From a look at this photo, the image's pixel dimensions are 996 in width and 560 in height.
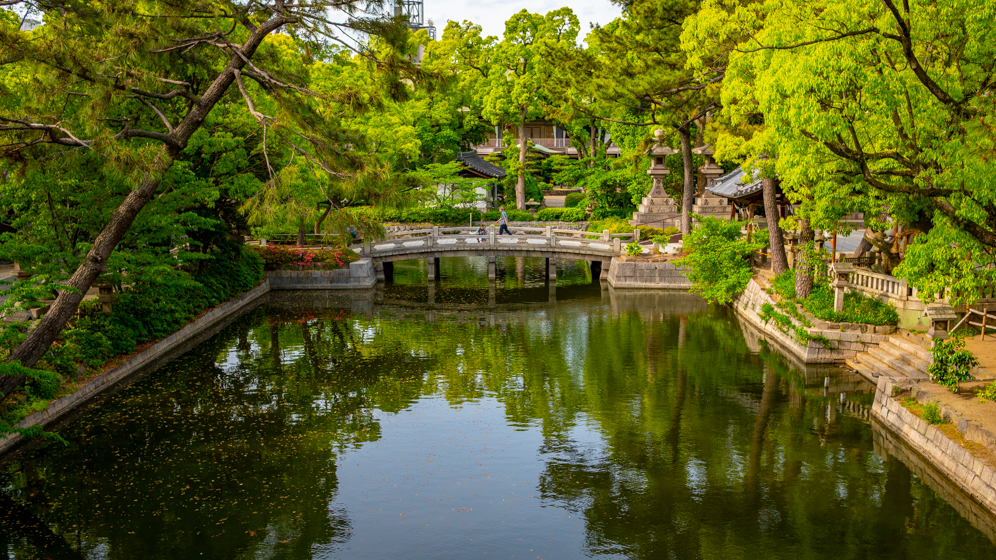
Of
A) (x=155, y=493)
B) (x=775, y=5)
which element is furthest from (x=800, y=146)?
(x=155, y=493)

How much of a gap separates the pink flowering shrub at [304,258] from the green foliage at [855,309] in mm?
18645

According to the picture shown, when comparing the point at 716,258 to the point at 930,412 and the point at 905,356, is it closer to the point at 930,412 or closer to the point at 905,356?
the point at 905,356

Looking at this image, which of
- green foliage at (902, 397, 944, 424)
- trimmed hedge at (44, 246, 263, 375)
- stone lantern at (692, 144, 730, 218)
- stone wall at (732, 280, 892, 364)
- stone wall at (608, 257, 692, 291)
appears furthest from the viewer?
stone lantern at (692, 144, 730, 218)

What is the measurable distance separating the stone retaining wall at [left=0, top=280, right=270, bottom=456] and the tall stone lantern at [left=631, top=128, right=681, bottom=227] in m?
20.0

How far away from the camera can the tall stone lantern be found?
4041 centimetres

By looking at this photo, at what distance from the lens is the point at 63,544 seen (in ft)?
37.7

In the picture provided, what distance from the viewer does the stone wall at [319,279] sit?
3284 centimetres

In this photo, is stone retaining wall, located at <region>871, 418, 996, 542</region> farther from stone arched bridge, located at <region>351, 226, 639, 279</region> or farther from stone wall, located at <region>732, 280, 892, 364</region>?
stone arched bridge, located at <region>351, 226, 639, 279</region>

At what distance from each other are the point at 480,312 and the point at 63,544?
18.5m

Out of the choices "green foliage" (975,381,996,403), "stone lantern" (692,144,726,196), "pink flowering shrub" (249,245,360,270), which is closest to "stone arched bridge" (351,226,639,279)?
"pink flowering shrub" (249,245,360,270)

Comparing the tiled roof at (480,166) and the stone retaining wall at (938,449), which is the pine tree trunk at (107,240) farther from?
the tiled roof at (480,166)

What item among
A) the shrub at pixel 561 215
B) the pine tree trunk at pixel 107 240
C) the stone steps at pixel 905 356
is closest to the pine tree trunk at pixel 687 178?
the shrub at pixel 561 215

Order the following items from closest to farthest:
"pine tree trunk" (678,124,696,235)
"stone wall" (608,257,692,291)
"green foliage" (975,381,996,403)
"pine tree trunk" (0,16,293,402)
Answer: "green foliage" (975,381,996,403) < "pine tree trunk" (0,16,293,402) < "stone wall" (608,257,692,291) < "pine tree trunk" (678,124,696,235)

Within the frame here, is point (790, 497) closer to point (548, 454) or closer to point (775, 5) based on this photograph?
point (548, 454)
